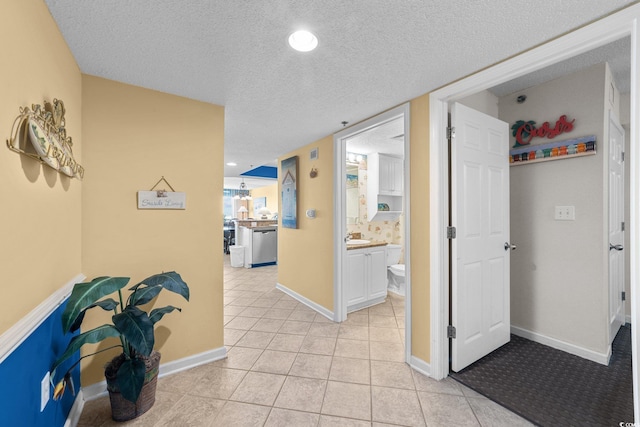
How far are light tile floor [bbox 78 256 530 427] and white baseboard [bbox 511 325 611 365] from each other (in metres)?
1.13

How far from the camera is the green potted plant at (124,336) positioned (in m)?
1.30

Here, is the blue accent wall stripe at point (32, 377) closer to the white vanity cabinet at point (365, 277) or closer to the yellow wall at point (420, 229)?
the yellow wall at point (420, 229)

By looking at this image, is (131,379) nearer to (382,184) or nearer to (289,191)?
(289,191)

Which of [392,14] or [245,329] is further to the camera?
[245,329]

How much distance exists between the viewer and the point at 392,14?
1271 mm

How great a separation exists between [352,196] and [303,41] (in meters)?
3.06

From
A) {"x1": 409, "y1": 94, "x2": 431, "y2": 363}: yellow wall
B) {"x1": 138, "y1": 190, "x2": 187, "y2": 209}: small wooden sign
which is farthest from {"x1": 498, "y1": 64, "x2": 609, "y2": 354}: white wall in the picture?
{"x1": 138, "y1": 190, "x2": 187, "y2": 209}: small wooden sign

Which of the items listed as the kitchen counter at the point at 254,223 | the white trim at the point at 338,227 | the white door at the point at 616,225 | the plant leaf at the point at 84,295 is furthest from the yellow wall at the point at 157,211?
the kitchen counter at the point at 254,223

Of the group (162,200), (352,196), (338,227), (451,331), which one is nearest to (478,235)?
(451,331)

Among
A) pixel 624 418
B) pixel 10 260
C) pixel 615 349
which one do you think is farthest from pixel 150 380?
pixel 615 349

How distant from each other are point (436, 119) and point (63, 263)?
2539 millimetres

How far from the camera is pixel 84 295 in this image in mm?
1312

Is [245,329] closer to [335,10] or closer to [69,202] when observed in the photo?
[69,202]

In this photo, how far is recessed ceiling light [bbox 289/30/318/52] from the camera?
55.7 inches
